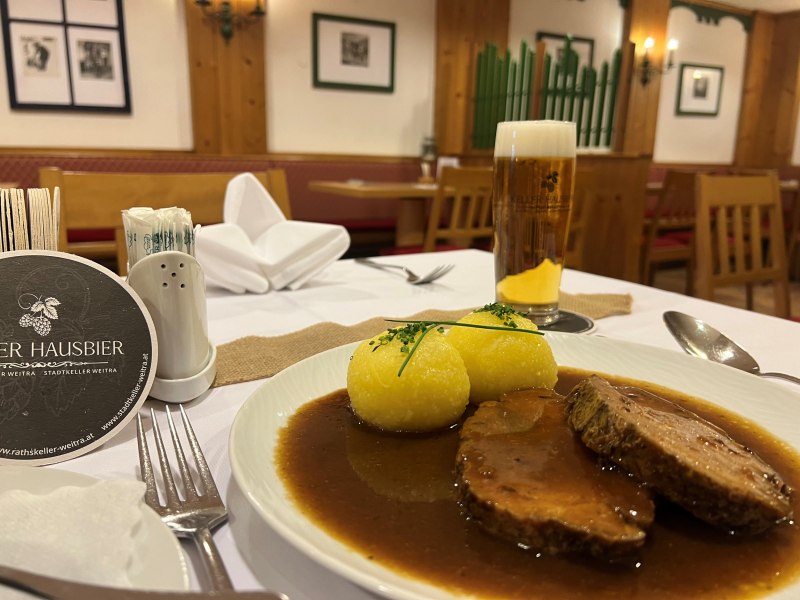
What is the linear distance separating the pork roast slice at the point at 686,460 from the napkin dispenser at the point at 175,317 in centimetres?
51

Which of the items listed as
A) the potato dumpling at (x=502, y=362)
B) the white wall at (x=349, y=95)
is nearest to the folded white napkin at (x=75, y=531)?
the potato dumpling at (x=502, y=362)

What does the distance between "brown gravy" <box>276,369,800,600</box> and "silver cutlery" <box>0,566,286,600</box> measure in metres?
0.11

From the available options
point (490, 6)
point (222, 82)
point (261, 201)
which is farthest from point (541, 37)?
point (261, 201)

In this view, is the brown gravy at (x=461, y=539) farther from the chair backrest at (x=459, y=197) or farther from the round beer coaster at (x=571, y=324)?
→ the chair backrest at (x=459, y=197)

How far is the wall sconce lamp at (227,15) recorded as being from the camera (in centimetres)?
497

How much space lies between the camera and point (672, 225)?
18.0 feet

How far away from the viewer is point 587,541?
43cm

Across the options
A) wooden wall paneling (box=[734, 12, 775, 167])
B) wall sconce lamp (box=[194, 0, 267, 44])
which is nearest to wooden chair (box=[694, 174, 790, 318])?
wall sconce lamp (box=[194, 0, 267, 44])

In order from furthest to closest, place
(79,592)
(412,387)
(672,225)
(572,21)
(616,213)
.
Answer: (572,21) < (672,225) < (616,213) < (412,387) < (79,592)

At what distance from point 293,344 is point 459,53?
5.89 meters

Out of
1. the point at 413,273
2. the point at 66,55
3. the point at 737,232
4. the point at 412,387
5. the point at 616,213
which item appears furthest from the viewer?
the point at 616,213

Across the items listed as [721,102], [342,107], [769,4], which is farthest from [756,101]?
[342,107]

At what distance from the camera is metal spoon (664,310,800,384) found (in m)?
0.92

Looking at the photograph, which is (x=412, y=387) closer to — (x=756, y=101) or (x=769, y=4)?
(x=769, y=4)
